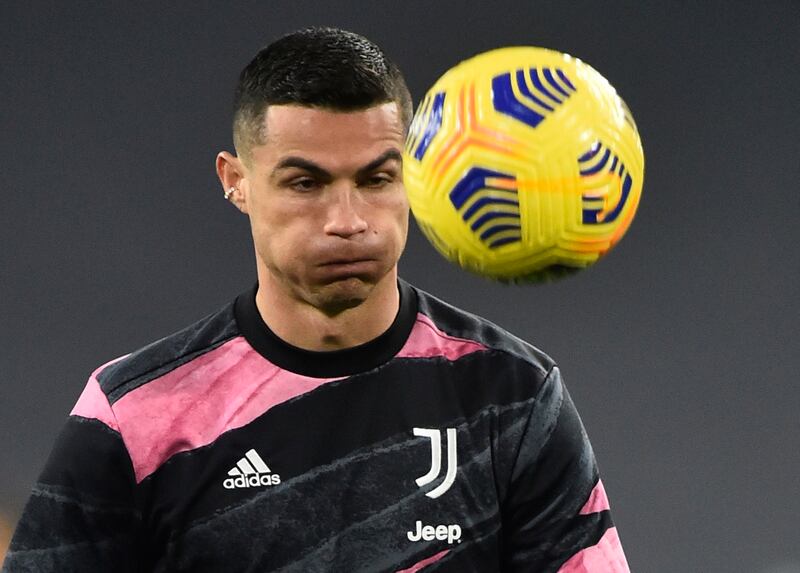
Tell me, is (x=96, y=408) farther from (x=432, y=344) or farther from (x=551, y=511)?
(x=551, y=511)

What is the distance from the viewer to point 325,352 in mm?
1953

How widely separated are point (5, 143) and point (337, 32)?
1.71m

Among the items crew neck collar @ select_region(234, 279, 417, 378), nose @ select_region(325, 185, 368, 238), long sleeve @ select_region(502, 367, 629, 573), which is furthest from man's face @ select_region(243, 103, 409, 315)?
long sleeve @ select_region(502, 367, 629, 573)

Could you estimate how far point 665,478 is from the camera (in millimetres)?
3477

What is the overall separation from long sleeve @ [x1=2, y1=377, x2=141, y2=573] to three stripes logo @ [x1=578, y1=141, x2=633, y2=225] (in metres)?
0.78

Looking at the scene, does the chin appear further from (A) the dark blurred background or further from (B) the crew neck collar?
(A) the dark blurred background

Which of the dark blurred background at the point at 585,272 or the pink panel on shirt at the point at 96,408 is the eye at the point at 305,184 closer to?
the pink panel on shirt at the point at 96,408

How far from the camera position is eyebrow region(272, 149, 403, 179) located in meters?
1.80

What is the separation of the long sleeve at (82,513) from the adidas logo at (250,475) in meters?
0.14

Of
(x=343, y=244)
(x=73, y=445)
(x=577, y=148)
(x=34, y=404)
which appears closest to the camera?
(x=577, y=148)

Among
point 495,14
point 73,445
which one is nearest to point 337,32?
point 73,445

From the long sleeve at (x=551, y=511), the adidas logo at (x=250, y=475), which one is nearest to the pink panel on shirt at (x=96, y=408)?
the adidas logo at (x=250, y=475)

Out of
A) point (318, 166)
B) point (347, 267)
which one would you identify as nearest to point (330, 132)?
point (318, 166)

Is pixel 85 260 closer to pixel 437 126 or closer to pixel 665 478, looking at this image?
pixel 665 478
